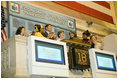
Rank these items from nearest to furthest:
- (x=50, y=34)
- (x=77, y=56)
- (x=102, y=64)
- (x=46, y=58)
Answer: (x=46, y=58) → (x=77, y=56) → (x=102, y=64) → (x=50, y=34)

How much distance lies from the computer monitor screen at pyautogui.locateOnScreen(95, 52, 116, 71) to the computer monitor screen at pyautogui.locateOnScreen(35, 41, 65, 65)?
0.70 m

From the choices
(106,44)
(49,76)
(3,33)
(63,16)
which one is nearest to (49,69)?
(49,76)

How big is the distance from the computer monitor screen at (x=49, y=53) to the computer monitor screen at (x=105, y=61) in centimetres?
70

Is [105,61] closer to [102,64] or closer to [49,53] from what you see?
[102,64]

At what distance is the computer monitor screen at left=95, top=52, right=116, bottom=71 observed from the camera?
2.99 m

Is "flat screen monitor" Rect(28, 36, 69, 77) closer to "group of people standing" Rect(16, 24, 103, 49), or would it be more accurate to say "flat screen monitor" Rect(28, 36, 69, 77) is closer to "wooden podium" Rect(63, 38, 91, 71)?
"wooden podium" Rect(63, 38, 91, 71)

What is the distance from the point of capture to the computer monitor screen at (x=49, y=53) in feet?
7.72

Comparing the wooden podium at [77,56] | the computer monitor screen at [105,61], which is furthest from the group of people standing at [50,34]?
the computer monitor screen at [105,61]

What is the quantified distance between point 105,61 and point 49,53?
1053 mm

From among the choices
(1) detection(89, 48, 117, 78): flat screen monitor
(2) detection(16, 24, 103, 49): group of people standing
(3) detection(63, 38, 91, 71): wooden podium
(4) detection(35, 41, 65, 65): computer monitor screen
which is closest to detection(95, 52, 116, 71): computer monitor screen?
(1) detection(89, 48, 117, 78): flat screen monitor

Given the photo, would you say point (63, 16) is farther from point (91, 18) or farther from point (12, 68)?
point (12, 68)

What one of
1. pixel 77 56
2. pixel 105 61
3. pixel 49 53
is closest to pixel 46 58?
pixel 49 53

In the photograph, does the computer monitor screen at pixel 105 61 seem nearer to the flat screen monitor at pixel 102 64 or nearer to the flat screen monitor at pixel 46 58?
the flat screen monitor at pixel 102 64

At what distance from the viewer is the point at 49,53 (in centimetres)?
242
